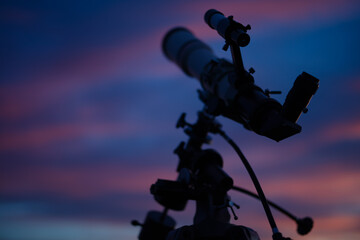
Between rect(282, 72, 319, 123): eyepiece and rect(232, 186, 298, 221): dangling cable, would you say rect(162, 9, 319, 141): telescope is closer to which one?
rect(282, 72, 319, 123): eyepiece

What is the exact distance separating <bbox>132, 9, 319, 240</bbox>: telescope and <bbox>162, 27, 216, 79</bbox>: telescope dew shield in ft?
0.07

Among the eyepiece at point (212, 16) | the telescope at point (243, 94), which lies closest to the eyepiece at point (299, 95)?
the telescope at point (243, 94)

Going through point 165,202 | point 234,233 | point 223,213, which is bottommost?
point 234,233

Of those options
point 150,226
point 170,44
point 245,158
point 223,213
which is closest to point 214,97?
point 245,158

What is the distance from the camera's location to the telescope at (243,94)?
2.64 m

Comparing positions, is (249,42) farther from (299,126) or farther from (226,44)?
(299,126)

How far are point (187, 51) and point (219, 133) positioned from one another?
1.71m

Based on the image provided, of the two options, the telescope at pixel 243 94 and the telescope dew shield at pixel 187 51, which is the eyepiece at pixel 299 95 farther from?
the telescope dew shield at pixel 187 51

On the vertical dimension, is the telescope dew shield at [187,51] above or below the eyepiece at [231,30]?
above

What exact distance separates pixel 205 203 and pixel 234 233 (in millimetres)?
878

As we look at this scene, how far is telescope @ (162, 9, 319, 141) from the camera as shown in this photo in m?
2.64

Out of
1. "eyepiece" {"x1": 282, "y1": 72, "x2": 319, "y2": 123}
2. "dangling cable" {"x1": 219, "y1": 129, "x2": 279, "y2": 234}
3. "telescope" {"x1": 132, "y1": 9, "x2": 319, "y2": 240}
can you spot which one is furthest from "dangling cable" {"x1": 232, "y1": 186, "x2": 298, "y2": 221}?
"eyepiece" {"x1": 282, "y1": 72, "x2": 319, "y2": 123}

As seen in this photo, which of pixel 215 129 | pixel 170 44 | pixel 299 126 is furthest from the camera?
pixel 170 44

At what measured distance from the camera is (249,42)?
2865mm
